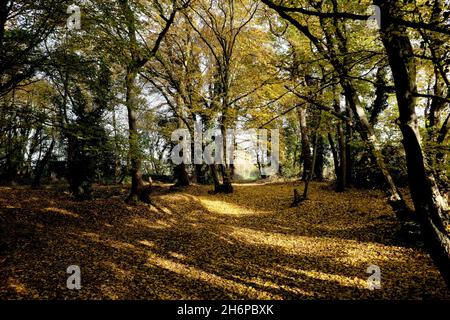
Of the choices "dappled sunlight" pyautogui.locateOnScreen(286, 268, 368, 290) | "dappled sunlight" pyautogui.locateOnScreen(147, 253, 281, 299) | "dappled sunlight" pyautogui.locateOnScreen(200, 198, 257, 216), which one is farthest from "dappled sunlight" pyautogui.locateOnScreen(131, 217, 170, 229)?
"dappled sunlight" pyautogui.locateOnScreen(286, 268, 368, 290)

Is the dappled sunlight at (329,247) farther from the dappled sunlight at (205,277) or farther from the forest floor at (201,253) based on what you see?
the dappled sunlight at (205,277)

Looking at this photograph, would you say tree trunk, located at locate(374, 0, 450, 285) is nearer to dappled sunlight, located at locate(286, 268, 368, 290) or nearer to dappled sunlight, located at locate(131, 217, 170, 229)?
dappled sunlight, located at locate(286, 268, 368, 290)

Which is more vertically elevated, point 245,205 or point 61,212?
point 61,212

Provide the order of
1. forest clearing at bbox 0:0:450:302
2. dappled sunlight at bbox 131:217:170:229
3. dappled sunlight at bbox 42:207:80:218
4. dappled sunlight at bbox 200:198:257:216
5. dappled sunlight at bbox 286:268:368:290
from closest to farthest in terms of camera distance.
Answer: forest clearing at bbox 0:0:450:302
dappled sunlight at bbox 286:268:368:290
dappled sunlight at bbox 42:207:80:218
dappled sunlight at bbox 131:217:170:229
dappled sunlight at bbox 200:198:257:216

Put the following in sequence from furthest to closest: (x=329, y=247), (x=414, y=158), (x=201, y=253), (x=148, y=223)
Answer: (x=148, y=223), (x=329, y=247), (x=201, y=253), (x=414, y=158)

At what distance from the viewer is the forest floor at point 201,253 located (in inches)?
215

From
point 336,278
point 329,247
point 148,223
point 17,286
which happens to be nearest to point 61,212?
point 148,223

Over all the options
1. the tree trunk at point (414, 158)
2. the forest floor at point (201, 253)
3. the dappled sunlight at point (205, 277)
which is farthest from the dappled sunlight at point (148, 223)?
the tree trunk at point (414, 158)

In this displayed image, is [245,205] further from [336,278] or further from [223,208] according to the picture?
[336,278]

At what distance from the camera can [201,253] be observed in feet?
25.5

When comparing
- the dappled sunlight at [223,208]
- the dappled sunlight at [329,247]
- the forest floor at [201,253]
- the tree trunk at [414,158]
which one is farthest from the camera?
the dappled sunlight at [223,208]

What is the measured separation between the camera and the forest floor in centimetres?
545

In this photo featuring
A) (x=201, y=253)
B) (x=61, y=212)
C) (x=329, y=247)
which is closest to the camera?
(x=201, y=253)
